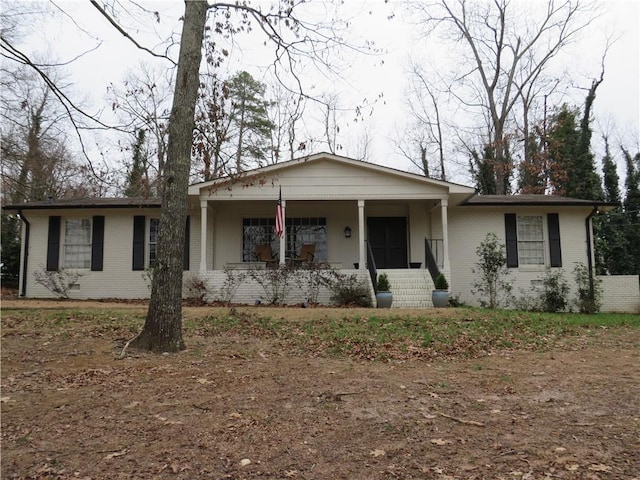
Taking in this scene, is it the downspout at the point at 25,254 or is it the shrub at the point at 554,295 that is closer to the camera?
the shrub at the point at 554,295

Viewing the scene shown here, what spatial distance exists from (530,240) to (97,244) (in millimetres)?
13186

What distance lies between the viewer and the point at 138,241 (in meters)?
14.1

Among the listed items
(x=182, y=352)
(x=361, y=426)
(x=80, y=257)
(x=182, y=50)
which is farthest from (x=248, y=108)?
(x=361, y=426)

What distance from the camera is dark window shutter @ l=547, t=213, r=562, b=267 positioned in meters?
13.8

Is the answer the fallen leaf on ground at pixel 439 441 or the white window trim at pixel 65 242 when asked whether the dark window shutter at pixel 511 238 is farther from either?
the white window trim at pixel 65 242

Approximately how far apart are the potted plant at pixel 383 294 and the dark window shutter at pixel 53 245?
9.67 m

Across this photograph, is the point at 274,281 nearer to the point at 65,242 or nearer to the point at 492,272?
the point at 492,272

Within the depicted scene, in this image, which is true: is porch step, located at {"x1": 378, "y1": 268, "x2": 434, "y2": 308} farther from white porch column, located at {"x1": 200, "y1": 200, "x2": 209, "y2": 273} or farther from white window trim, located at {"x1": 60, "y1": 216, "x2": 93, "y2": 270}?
white window trim, located at {"x1": 60, "y1": 216, "x2": 93, "y2": 270}

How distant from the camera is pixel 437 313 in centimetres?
979

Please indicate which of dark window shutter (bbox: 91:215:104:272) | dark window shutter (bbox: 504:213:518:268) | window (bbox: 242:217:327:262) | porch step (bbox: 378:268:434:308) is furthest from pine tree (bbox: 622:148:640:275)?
dark window shutter (bbox: 91:215:104:272)

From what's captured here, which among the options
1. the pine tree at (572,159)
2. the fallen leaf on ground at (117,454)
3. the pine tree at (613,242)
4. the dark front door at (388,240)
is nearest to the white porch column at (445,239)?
the dark front door at (388,240)

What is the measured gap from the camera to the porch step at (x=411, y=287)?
39.4ft

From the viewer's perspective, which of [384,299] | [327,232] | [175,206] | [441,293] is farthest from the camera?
[327,232]

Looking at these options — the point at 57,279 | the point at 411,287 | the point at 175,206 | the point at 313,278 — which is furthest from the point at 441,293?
the point at 57,279
